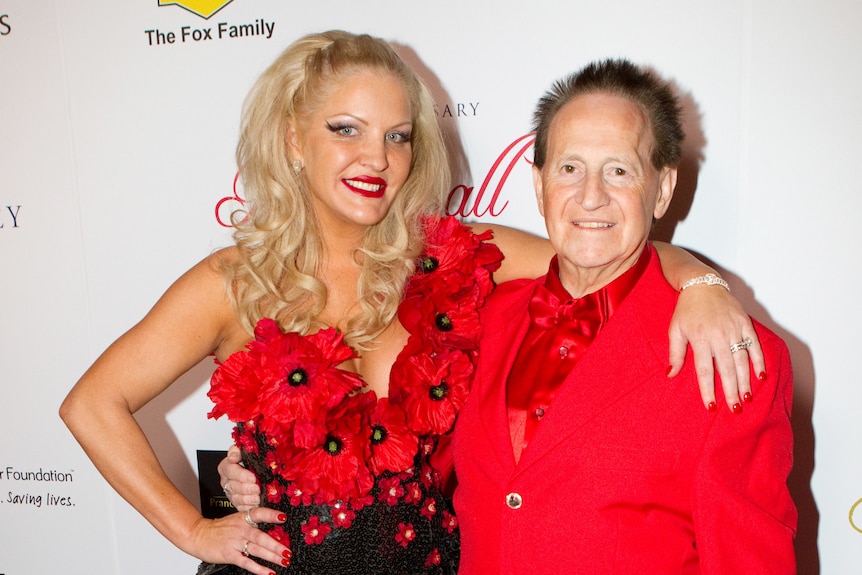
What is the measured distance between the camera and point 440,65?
2.26m

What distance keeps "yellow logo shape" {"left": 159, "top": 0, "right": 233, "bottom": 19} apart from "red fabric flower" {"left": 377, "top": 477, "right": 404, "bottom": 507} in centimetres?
164

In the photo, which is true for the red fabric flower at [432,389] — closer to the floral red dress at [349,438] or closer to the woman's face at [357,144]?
the floral red dress at [349,438]

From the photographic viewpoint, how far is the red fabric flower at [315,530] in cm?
165

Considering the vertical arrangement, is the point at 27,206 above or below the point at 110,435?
above

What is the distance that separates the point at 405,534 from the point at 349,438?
0.86 ft

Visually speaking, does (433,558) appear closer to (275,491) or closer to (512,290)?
(275,491)

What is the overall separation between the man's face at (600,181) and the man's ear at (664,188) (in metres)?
0.02

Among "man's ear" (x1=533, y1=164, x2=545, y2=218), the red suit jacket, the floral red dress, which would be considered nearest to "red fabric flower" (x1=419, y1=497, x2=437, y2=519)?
the floral red dress

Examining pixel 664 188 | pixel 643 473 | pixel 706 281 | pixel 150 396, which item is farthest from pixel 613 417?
pixel 150 396

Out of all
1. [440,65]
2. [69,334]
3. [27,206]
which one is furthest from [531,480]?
[27,206]

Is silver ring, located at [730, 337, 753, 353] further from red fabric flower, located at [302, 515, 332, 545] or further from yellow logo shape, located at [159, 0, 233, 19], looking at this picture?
yellow logo shape, located at [159, 0, 233, 19]

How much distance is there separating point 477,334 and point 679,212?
0.81m

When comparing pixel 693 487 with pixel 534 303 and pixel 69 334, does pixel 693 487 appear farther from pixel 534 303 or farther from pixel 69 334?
pixel 69 334

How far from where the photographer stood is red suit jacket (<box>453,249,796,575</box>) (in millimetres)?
1309
